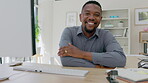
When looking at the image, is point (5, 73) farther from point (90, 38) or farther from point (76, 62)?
point (90, 38)

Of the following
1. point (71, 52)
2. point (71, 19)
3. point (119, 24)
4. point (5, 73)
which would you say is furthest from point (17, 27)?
point (71, 19)

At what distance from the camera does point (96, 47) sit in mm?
1497

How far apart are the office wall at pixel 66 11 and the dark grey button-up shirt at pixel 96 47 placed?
9.92 feet

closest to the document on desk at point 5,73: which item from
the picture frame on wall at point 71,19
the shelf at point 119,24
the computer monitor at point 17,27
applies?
the computer monitor at point 17,27

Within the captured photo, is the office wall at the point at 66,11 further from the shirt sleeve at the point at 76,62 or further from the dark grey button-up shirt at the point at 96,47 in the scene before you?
the shirt sleeve at the point at 76,62

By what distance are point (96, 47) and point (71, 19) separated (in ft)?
11.1

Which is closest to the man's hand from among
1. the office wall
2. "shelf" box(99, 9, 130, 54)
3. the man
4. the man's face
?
the man

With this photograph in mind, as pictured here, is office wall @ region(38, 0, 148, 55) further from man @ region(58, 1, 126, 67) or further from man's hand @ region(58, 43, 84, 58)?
man's hand @ region(58, 43, 84, 58)

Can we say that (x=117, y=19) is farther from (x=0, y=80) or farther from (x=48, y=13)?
(x=0, y=80)

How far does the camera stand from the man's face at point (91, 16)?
1.50 metres

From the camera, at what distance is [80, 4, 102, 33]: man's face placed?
4.92 feet

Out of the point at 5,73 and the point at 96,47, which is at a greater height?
the point at 96,47

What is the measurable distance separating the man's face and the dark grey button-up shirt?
8 centimetres

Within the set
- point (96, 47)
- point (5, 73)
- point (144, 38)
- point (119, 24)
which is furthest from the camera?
point (119, 24)
